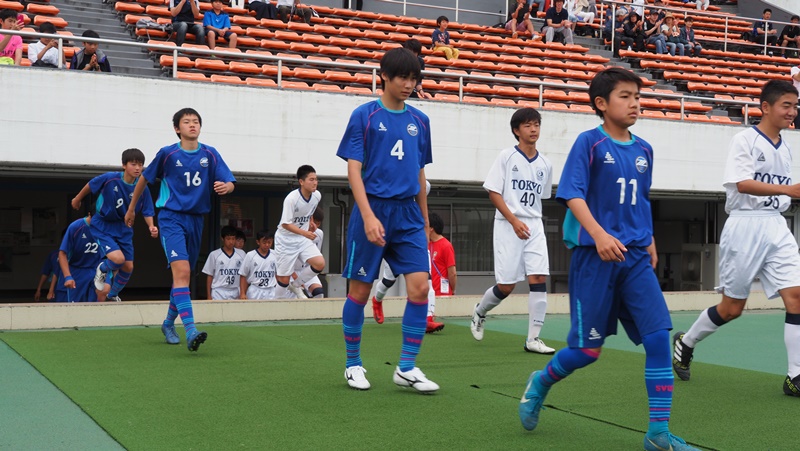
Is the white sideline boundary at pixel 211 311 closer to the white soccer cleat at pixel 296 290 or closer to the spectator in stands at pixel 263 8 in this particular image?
the white soccer cleat at pixel 296 290

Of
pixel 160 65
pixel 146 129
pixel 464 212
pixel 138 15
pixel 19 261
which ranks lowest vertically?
pixel 19 261

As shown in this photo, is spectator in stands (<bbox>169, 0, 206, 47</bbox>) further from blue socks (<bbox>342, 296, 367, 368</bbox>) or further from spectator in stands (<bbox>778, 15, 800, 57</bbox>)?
spectator in stands (<bbox>778, 15, 800, 57</bbox>)

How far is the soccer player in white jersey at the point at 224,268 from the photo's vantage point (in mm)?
13625

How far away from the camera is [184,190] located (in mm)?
7754

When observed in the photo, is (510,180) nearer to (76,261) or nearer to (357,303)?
(357,303)

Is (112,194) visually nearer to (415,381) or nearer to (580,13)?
(415,381)

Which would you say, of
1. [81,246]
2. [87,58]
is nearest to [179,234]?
[81,246]

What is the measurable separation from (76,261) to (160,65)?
197 inches

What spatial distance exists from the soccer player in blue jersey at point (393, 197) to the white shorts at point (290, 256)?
6764 millimetres

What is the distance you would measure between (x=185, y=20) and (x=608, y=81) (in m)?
14.1

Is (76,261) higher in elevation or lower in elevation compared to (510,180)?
→ lower

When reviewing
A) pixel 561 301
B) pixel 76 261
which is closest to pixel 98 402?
pixel 76 261

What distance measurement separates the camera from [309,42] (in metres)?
18.9

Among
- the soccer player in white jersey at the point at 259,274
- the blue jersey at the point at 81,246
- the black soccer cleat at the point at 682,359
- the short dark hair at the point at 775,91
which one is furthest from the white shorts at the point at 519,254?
the blue jersey at the point at 81,246
